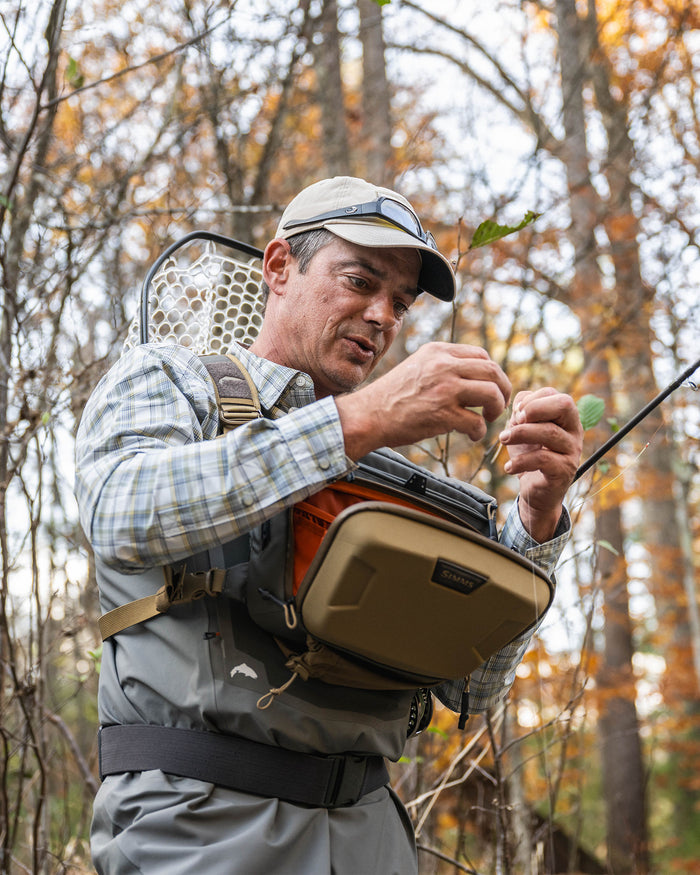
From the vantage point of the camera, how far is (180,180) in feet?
22.4

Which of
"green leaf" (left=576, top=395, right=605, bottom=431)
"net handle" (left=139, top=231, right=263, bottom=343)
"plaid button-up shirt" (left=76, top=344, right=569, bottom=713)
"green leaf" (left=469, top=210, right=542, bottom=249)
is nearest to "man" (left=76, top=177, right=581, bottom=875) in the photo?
"plaid button-up shirt" (left=76, top=344, right=569, bottom=713)

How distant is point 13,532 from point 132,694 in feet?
14.4

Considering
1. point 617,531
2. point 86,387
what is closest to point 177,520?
point 86,387

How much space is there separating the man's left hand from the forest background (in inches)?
45.2

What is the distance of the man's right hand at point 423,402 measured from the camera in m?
1.34

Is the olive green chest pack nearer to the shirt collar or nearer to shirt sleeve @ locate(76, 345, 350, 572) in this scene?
shirt sleeve @ locate(76, 345, 350, 572)

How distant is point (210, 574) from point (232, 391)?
16.1 inches

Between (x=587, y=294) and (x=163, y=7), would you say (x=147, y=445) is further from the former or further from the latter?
(x=587, y=294)

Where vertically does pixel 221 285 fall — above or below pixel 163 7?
below

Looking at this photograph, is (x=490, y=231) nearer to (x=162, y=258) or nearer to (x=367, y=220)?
(x=367, y=220)

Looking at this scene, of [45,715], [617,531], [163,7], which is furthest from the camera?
[617,531]

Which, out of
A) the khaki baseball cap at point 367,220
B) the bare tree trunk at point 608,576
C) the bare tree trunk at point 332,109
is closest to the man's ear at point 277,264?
the khaki baseball cap at point 367,220

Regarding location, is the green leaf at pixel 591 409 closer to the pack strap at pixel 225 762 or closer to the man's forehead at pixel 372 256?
the man's forehead at pixel 372 256

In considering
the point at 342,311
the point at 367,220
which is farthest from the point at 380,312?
the point at 367,220
